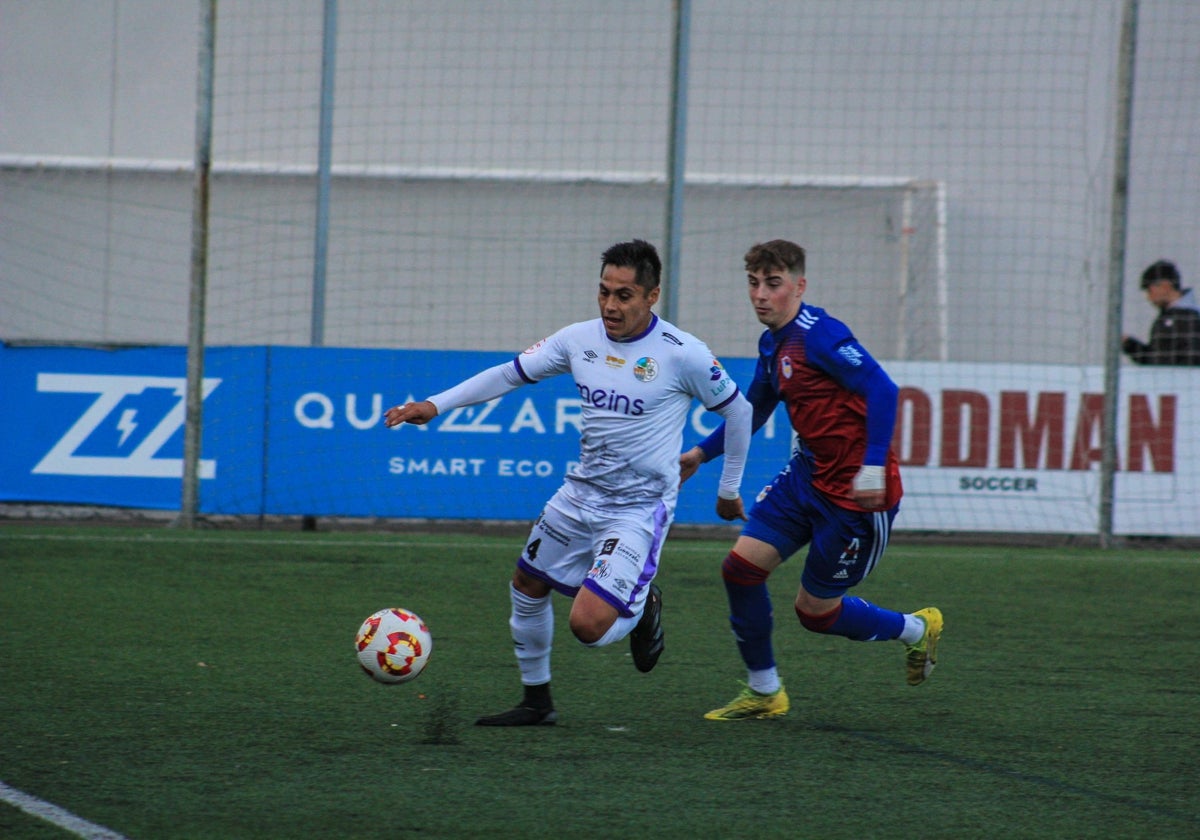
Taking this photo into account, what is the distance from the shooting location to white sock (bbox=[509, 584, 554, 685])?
226 inches

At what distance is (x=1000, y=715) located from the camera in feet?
20.0

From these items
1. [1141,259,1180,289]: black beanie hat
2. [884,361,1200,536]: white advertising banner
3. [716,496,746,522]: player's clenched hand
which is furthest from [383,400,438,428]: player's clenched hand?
[1141,259,1180,289]: black beanie hat

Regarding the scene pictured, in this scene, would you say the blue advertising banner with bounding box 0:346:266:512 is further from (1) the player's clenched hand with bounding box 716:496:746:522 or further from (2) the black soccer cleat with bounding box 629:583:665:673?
(2) the black soccer cleat with bounding box 629:583:665:673

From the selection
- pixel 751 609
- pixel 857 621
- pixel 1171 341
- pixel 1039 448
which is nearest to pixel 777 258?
pixel 751 609

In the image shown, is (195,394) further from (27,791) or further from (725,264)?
(27,791)

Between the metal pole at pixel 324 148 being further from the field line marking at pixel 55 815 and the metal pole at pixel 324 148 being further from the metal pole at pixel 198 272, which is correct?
the field line marking at pixel 55 815

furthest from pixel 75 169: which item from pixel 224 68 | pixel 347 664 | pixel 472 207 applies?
pixel 347 664

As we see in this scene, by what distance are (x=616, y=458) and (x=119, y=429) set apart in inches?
272

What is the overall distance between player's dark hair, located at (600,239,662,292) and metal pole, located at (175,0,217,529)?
259 inches

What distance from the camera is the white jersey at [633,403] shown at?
573 cm

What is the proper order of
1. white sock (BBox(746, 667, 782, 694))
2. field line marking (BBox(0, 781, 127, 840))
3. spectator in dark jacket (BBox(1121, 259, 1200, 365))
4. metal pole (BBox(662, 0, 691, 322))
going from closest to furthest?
field line marking (BBox(0, 781, 127, 840)) < white sock (BBox(746, 667, 782, 694)) < metal pole (BBox(662, 0, 691, 322)) < spectator in dark jacket (BBox(1121, 259, 1200, 365))

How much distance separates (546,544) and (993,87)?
33.2ft

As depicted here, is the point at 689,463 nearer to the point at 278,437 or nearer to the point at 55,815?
the point at 55,815

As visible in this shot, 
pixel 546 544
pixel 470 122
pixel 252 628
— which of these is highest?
pixel 470 122
